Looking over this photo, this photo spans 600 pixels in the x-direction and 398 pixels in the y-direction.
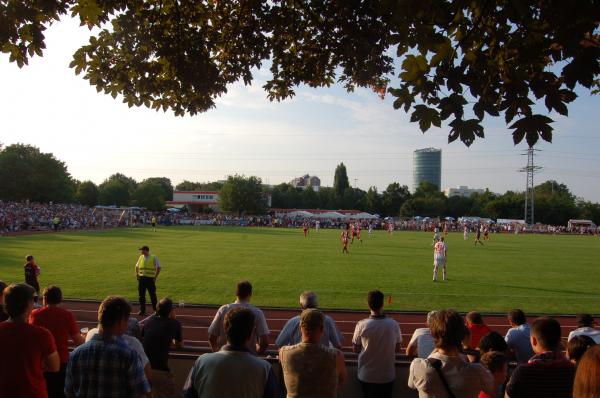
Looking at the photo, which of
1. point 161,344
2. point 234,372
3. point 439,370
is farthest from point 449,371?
point 161,344

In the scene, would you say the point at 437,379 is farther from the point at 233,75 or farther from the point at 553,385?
the point at 233,75

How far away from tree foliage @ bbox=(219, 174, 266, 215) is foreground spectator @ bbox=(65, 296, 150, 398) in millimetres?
91438

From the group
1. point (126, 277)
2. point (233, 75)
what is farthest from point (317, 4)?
point (126, 277)

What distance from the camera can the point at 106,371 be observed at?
3.47m

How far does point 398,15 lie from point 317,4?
340cm

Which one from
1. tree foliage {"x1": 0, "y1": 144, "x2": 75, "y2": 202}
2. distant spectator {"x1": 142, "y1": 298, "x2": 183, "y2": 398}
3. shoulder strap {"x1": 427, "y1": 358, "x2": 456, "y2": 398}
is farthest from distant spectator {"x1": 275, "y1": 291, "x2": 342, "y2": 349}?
tree foliage {"x1": 0, "y1": 144, "x2": 75, "y2": 202}

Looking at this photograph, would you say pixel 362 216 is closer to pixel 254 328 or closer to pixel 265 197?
pixel 265 197

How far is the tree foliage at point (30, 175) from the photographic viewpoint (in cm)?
7362

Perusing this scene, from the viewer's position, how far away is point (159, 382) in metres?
5.00

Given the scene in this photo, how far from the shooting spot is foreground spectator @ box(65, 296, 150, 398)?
137 inches

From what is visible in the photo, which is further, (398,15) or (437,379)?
(398,15)

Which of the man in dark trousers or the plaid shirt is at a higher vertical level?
the plaid shirt

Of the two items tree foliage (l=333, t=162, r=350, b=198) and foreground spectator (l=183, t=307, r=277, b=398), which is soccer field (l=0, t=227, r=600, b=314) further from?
tree foliage (l=333, t=162, r=350, b=198)

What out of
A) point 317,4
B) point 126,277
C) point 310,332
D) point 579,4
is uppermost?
point 317,4
